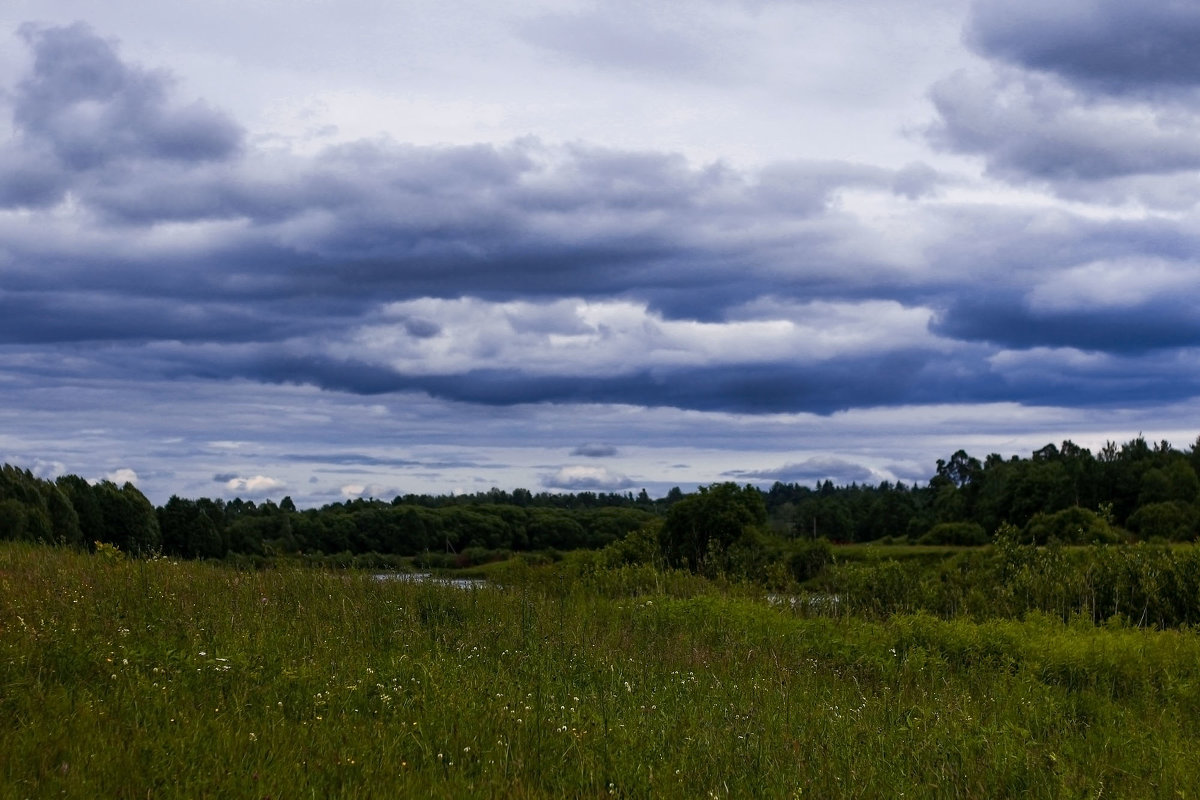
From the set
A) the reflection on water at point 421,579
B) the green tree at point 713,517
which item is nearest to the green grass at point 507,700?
the reflection on water at point 421,579

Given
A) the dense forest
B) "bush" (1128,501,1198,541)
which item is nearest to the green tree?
the dense forest

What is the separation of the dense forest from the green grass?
3.78 meters

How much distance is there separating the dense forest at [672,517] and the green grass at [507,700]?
149 inches

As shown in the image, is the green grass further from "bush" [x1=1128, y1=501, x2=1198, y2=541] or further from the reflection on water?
"bush" [x1=1128, y1=501, x2=1198, y2=541]

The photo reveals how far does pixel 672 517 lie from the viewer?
49.2 metres

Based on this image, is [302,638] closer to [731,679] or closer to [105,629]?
[105,629]

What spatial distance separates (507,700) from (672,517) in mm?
41510

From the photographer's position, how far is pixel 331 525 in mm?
43438

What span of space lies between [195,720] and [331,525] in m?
38.0

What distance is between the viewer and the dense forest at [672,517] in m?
25.6

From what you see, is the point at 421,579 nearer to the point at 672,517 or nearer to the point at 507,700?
the point at 507,700

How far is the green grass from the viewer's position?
245 inches

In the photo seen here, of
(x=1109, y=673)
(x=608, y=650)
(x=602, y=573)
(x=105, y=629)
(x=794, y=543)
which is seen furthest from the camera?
(x=794, y=543)

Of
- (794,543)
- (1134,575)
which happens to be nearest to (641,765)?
(1134,575)
